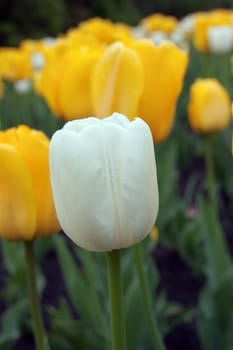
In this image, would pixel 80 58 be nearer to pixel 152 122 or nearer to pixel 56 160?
pixel 152 122

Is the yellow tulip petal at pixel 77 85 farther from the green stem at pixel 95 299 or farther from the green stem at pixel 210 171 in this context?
the green stem at pixel 210 171

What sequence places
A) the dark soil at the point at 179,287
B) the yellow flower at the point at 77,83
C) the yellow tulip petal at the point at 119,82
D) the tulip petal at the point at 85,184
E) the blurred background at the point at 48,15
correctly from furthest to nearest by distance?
the blurred background at the point at 48,15 < the dark soil at the point at 179,287 < the yellow flower at the point at 77,83 < the yellow tulip petal at the point at 119,82 < the tulip petal at the point at 85,184

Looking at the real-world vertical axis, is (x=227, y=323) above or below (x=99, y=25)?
below

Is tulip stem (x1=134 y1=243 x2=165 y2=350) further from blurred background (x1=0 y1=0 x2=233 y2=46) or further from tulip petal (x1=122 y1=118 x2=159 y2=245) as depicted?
blurred background (x1=0 y1=0 x2=233 y2=46)

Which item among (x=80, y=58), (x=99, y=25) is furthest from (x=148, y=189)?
(x=99, y=25)

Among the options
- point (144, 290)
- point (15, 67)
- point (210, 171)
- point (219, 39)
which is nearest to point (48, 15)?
point (15, 67)

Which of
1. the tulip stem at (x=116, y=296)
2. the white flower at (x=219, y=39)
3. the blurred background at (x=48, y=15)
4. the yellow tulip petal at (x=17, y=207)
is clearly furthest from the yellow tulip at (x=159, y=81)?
the blurred background at (x=48, y=15)
